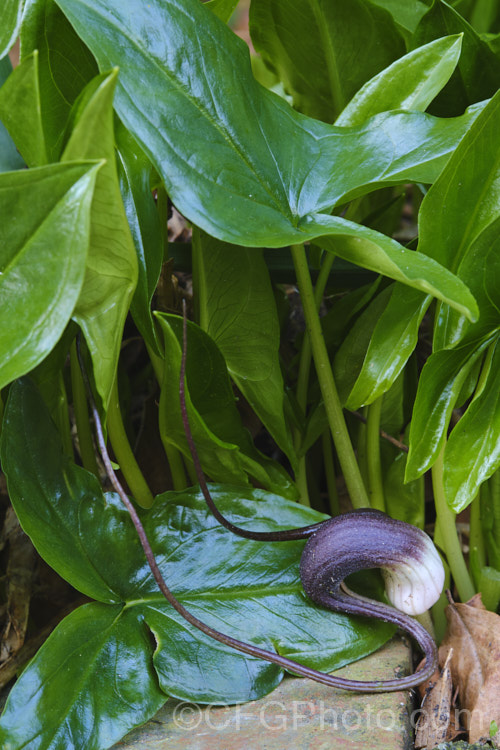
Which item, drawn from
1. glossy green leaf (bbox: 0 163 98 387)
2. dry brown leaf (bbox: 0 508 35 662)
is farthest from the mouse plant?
dry brown leaf (bbox: 0 508 35 662)

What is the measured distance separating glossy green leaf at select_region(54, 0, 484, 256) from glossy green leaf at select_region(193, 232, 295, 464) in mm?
120

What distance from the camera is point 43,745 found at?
20.5 inches

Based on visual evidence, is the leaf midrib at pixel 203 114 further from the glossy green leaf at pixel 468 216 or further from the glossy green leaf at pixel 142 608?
the glossy green leaf at pixel 142 608

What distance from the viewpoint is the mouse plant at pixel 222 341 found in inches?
19.2

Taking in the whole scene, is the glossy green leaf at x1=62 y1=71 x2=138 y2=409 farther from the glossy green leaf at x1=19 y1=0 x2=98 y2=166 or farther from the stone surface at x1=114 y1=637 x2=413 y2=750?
the stone surface at x1=114 y1=637 x2=413 y2=750

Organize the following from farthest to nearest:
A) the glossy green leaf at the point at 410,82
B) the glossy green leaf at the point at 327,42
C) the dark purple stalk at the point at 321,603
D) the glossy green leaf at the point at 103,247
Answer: the glossy green leaf at the point at 327,42 → the glossy green leaf at the point at 410,82 → the dark purple stalk at the point at 321,603 → the glossy green leaf at the point at 103,247

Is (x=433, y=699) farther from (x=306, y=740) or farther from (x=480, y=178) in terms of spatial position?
(x=480, y=178)

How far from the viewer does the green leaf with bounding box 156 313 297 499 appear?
0.57m

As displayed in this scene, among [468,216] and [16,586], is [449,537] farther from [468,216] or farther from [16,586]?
[16,586]

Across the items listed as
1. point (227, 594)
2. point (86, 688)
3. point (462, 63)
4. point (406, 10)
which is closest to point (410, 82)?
point (462, 63)

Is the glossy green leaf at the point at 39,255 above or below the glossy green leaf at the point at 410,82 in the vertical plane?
above

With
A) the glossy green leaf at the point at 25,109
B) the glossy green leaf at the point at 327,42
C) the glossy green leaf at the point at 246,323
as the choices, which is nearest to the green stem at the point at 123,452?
the glossy green leaf at the point at 246,323

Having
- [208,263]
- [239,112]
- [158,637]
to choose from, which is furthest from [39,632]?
[239,112]

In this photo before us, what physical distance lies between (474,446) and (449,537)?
142 millimetres
